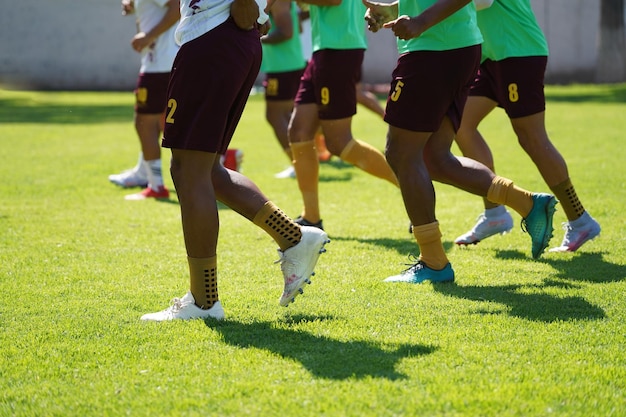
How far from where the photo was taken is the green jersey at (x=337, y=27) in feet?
23.0

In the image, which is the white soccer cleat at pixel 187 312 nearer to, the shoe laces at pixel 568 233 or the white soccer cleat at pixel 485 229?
the white soccer cleat at pixel 485 229

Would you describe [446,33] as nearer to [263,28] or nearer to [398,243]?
[263,28]

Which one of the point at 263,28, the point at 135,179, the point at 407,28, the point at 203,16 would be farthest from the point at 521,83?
the point at 135,179

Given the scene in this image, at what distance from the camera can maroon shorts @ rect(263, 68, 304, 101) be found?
33.2ft

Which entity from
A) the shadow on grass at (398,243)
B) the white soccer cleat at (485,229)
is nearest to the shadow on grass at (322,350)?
the shadow on grass at (398,243)

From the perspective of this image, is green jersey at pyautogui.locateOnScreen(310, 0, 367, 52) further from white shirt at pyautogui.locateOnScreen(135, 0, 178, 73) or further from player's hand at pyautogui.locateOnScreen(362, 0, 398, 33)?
white shirt at pyautogui.locateOnScreen(135, 0, 178, 73)

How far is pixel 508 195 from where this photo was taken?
223 inches

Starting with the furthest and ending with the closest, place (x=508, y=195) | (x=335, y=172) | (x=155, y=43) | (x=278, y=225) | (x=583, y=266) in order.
A: (x=335, y=172), (x=155, y=43), (x=583, y=266), (x=508, y=195), (x=278, y=225)

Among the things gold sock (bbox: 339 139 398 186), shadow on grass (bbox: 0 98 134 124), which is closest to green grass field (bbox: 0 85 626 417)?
Answer: gold sock (bbox: 339 139 398 186)

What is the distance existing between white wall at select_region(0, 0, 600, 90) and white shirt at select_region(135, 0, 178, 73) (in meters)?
19.0

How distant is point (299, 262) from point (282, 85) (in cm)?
567

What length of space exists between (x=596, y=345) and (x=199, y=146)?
6.41 ft

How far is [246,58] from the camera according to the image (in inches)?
175

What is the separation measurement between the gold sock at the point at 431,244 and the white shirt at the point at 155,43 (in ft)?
14.5
